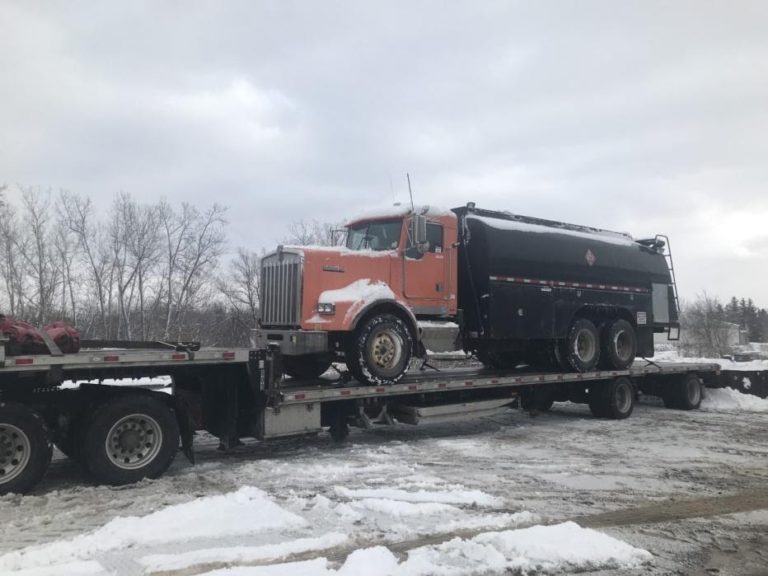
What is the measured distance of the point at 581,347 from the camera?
1247 centimetres

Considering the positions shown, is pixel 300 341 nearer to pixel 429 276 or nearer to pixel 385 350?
pixel 385 350

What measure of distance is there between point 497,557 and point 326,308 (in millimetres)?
4620

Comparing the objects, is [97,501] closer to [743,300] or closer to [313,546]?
[313,546]

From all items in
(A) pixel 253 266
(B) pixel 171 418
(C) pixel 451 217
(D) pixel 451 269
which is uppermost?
(A) pixel 253 266

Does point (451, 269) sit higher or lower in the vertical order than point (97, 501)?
higher

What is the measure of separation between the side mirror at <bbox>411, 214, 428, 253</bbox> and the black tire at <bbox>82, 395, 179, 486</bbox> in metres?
4.37

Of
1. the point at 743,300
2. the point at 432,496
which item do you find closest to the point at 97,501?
the point at 432,496

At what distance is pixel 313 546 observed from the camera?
15.8 ft

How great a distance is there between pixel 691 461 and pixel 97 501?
7391 millimetres

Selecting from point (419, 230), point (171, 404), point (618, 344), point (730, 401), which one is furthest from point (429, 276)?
point (730, 401)

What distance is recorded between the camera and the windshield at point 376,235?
9805mm

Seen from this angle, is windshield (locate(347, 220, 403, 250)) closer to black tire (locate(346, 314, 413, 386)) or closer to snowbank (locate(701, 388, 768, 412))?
black tire (locate(346, 314, 413, 386))

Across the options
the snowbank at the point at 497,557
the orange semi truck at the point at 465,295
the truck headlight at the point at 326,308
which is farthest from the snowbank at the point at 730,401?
the snowbank at the point at 497,557

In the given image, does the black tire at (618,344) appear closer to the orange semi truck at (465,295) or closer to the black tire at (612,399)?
the orange semi truck at (465,295)
